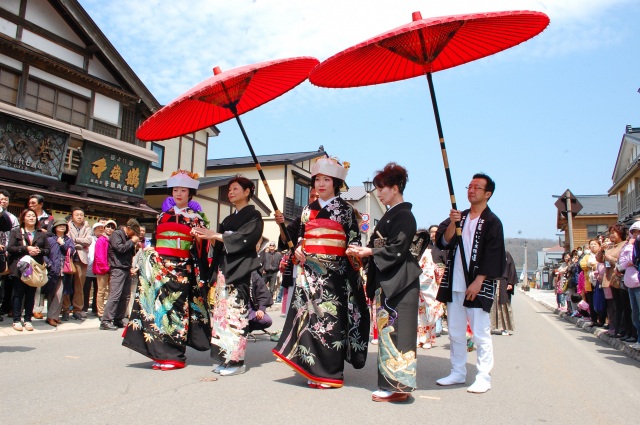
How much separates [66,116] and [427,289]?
11232mm

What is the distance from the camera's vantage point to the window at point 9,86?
40.2 ft

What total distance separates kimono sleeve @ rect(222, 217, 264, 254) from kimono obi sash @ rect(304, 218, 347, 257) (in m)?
0.66

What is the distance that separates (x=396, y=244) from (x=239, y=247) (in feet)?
5.58

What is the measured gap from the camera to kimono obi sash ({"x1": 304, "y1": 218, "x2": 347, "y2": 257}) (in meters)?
4.78

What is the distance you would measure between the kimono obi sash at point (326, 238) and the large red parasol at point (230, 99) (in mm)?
456

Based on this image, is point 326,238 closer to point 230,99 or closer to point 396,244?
point 396,244

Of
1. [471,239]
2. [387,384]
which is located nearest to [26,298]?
[387,384]

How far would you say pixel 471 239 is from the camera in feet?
15.6

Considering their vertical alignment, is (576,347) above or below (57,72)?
below

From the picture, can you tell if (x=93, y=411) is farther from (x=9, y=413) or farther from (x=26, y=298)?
(x=26, y=298)

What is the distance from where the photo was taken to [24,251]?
745 centimetres

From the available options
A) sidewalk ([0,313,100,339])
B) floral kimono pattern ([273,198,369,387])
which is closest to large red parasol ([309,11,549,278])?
floral kimono pattern ([273,198,369,387])

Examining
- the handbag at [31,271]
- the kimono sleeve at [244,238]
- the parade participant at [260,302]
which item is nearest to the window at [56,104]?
the handbag at [31,271]

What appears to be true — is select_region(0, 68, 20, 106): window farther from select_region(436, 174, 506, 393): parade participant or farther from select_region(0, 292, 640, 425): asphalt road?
select_region(436, 174, 506, 393): parade participant
